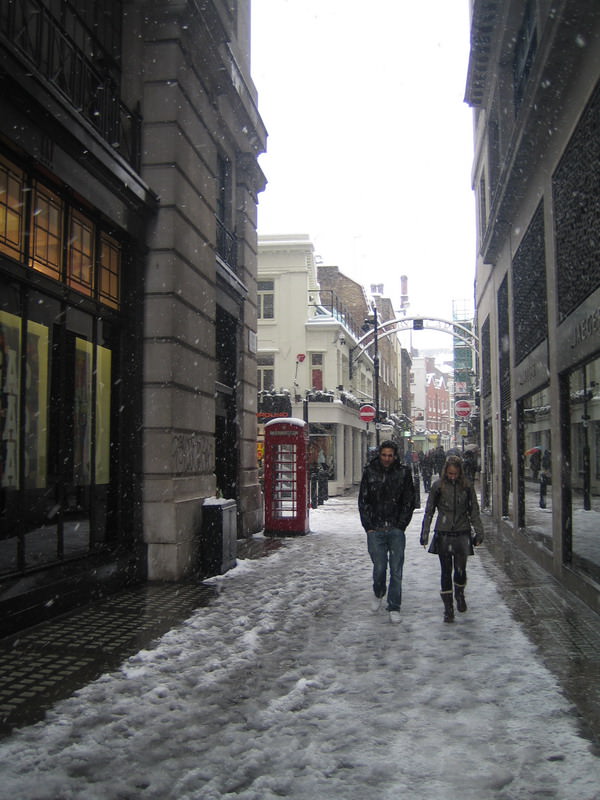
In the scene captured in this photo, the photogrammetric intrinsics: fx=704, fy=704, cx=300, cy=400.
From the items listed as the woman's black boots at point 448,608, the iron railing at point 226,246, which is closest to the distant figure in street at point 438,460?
the iron railing at point 226,246

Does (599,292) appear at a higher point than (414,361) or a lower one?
lower

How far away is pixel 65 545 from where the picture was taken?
8086mm

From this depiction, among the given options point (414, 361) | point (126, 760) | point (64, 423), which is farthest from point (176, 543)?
point (414, 361)

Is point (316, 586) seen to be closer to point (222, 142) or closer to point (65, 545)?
point (65, 545)

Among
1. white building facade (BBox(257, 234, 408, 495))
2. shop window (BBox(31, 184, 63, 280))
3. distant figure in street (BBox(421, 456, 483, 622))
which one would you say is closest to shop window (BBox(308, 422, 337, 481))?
white building facade (BBox(257, 234, 408, 495))

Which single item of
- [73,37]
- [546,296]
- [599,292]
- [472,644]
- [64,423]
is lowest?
[472,644]

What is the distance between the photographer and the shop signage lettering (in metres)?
7.34

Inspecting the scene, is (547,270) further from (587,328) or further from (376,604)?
(376,604)

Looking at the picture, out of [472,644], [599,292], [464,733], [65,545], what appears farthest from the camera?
[65,545]

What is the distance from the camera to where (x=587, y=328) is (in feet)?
25.6

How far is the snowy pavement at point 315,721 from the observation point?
146 inches

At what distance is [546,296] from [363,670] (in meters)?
7.10

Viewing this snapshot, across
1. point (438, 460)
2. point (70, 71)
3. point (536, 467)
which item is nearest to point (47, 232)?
point (70, 71)

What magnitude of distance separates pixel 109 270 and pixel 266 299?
82.6 feet
